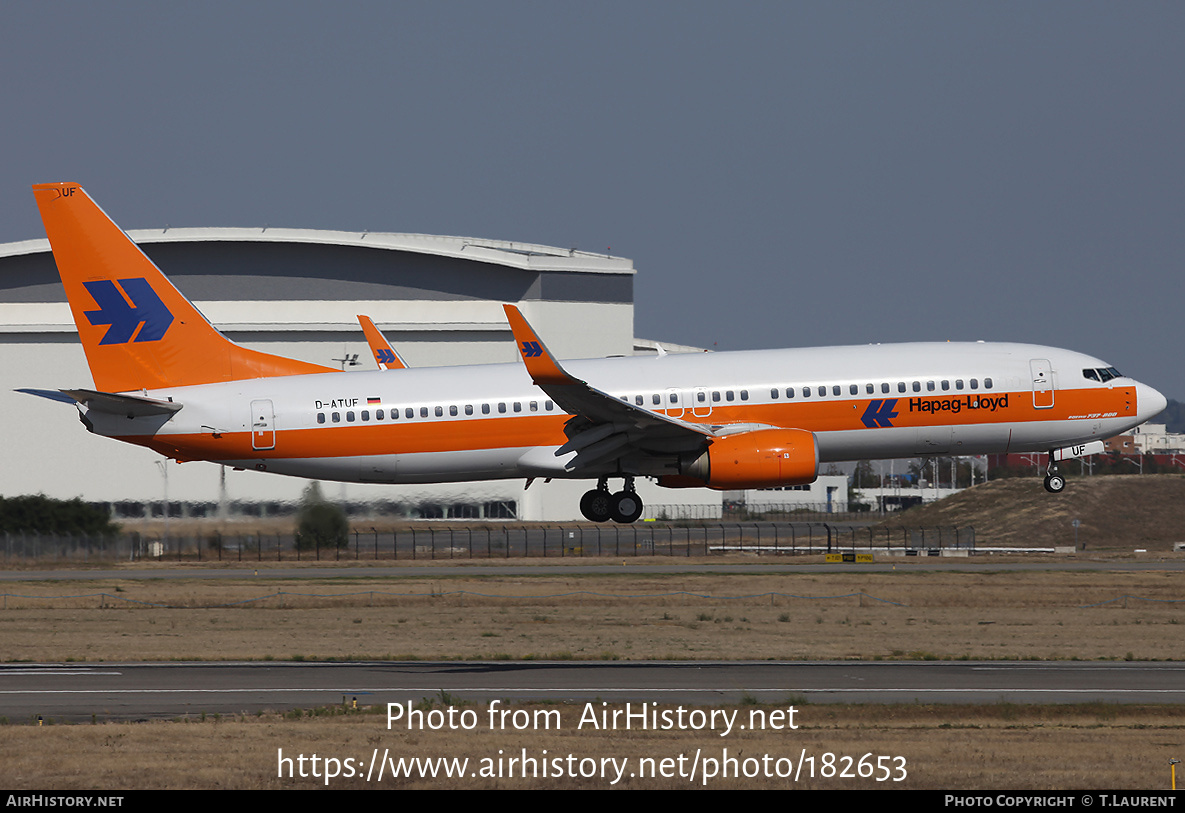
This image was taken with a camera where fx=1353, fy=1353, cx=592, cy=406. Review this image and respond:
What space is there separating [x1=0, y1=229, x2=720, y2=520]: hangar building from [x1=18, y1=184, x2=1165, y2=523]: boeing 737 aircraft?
133 feet

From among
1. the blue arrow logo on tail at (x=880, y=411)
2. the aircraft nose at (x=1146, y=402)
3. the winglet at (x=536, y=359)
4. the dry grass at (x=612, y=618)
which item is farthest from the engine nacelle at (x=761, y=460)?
the aircraft nose at (x=1146, y=402)

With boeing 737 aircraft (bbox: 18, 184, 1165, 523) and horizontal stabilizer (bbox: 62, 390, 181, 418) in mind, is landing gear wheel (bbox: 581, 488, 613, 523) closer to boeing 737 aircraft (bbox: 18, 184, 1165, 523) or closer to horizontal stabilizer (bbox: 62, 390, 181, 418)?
boeing 737 aircraft (bbox: 18, 184, 1165, 523)

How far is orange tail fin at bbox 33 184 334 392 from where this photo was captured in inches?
1478

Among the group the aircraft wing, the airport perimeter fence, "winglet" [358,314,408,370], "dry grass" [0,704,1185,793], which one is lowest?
"dry grass" [0,704,1185,793]

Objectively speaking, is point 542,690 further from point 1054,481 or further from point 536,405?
point 1054,481

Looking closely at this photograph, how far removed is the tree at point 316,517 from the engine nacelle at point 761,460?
25543 mm

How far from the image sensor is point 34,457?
87.2 meters

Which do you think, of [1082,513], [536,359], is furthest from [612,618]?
[1082,513]

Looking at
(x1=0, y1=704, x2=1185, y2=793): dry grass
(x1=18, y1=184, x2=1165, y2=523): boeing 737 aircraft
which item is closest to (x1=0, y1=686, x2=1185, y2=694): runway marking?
(x1=0, y1=704, x2=1185, y2=793): dry grass

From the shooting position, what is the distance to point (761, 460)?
115 ft

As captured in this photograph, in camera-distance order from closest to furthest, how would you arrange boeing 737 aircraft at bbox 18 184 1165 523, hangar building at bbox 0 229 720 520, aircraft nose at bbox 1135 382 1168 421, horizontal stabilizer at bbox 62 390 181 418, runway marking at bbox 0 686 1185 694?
runway marking at bbox 0 686 1185 694
horizontal stabilizer at bbox 62 390 181 418
boeing 737 aircraft at bbox 18 184 1165 523
aircraft nose at bbox 1135 382 1168 421
hangar building at bbox 0 229 720 520

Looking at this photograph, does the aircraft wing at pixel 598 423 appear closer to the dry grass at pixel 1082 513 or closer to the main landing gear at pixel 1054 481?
the main landing gear at pixel 1054 481

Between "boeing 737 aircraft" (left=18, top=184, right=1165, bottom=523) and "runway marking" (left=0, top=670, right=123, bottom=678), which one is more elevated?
"boeing 737 aircraft" (left=18, top=184, right=1165, bottom=523)

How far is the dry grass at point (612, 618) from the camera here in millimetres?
35594
